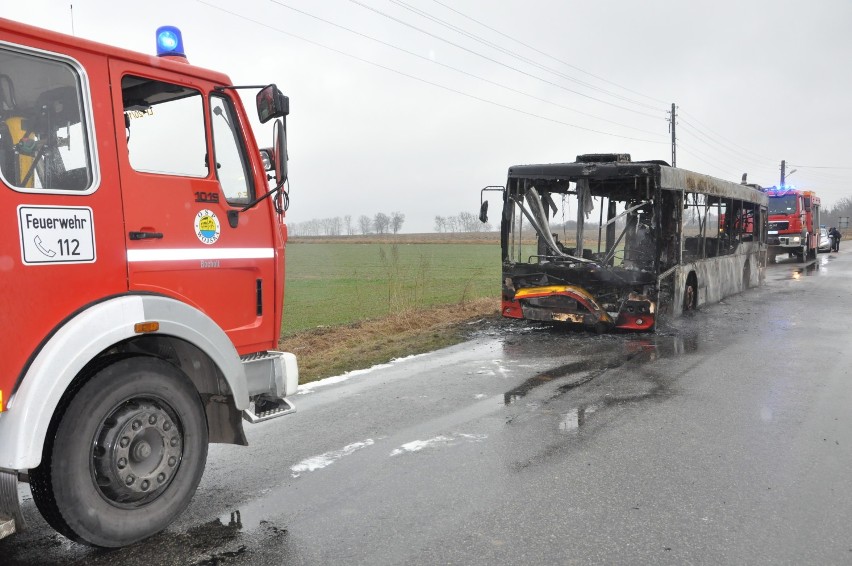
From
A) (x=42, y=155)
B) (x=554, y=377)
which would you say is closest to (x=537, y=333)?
(x=554, y=377)

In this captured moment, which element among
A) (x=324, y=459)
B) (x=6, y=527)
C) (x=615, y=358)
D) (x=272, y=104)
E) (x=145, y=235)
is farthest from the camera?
(x=615, y=358)

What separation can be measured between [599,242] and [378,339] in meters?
4.10

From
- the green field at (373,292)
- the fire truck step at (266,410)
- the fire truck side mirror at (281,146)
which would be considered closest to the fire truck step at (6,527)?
the fire truck step at (266,410)

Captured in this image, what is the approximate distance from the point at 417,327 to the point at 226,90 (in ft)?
29.3

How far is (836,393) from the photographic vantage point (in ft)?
22.3

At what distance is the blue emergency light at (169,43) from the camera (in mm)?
4098

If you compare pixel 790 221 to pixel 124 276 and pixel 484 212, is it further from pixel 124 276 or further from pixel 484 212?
pixel 124 276

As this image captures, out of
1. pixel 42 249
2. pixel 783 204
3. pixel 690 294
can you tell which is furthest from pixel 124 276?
pixel 783 204

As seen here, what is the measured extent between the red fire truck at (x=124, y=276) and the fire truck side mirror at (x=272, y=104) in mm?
11

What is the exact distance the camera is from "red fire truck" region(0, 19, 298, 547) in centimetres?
311

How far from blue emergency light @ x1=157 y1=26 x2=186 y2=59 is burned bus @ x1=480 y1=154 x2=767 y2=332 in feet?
25.0

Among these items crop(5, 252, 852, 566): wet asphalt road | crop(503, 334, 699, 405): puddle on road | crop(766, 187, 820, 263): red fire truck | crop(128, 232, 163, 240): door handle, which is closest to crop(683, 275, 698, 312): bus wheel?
crop(503, 334, 699, 405): puddle on road

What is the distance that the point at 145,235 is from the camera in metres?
3.58

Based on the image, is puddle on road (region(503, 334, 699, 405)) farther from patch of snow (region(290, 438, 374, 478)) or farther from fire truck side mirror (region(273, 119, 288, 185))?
fire truck side mirror (region(273, 119, 288, 185))
